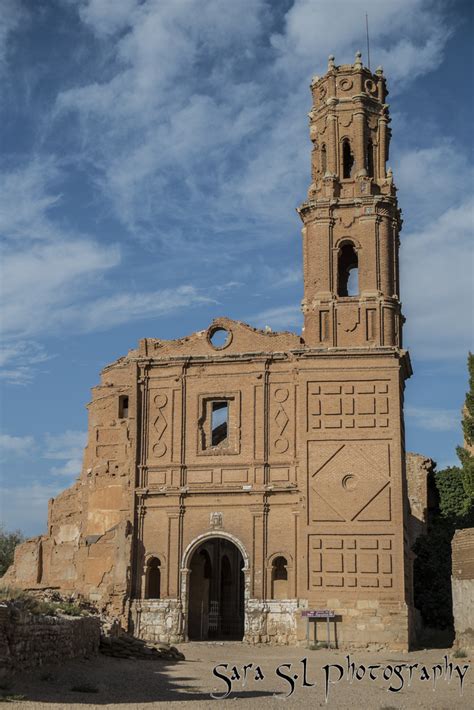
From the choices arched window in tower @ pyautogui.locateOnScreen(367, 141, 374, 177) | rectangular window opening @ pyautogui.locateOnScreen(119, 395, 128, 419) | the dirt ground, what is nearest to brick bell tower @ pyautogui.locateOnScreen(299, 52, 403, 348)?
arched window in tower @ pyautogui.locateOnScreen(367, 141, 374, 177)

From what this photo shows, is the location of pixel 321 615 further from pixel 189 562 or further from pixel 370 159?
pixel 370 159

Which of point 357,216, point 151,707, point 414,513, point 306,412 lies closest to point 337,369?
point 306,412

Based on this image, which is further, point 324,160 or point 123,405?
point 324,160

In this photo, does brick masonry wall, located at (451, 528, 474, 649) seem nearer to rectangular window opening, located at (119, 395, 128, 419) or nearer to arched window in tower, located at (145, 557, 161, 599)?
arched window in tower, located at (145, 557, 161, 599)

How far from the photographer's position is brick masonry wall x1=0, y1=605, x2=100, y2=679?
18.0 meters

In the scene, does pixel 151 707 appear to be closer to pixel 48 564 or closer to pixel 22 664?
pixel 22 664

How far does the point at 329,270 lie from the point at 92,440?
1113 centimetres

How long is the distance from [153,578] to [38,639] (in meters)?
16.0

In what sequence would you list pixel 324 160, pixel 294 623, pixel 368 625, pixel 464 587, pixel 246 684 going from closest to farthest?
pixel 246 684, pixel 464 587, pixel 368 625, pixel 294 623, pixel 324 160

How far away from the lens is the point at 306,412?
3484cm

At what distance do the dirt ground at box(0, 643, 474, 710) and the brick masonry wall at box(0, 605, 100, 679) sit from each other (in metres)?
0.27

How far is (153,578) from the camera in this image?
3562 cm

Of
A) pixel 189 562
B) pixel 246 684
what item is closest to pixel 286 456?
pixel 189 562

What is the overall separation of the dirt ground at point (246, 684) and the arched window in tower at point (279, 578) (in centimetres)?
384
